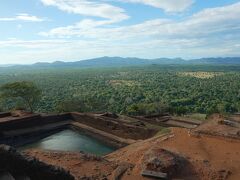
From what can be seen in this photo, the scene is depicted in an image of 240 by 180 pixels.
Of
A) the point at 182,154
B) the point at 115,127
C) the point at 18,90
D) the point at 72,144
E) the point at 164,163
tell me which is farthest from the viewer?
the point at 18,90

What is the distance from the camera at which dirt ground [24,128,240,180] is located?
31.3 feet

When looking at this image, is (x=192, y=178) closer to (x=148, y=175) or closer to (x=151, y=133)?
(x=148, y=175)

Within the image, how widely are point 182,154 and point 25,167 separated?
19.0 ft

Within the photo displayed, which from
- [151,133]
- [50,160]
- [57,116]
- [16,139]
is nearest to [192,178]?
[50,160]

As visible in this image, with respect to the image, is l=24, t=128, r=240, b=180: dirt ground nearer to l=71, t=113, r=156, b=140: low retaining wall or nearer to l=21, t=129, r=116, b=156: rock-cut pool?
l=71, t=113, r=156, b=140: low retaining wall

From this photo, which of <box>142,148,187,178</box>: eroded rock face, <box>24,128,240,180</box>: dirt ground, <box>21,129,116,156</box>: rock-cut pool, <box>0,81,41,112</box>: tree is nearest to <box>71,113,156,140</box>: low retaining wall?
<box>21,129,116,156</box>: rock-cut pool

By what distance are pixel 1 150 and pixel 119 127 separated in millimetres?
12476

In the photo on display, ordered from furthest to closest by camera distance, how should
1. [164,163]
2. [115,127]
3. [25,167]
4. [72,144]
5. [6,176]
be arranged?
[115,127], [72,144], [164,163], [25,167], [6,176]

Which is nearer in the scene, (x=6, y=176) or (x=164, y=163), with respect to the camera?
(x=6, y=176)

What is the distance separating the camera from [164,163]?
9.63m

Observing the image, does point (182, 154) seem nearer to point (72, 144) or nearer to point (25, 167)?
point (25, 167)

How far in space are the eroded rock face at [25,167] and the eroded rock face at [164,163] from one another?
108 inches

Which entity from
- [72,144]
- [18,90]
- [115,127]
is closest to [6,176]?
[72,144]

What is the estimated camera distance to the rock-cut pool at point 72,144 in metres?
17.1
